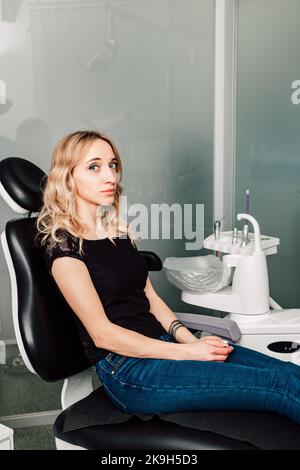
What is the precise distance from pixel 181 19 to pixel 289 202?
893mm

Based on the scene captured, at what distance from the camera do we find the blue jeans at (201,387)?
124 cm

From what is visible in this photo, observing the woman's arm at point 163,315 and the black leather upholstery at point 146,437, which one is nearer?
the black leather upholstery at point 146,437

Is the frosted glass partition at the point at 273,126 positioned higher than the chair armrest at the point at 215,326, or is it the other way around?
the frosted glass partition at the point at 273,126

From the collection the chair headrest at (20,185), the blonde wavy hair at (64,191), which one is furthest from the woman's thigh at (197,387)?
the chair headrest at (20,185)

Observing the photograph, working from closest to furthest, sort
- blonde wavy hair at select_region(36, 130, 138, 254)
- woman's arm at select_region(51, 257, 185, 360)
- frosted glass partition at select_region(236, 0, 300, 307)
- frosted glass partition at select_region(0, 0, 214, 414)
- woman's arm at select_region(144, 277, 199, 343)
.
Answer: woman's arm at select_region(51, 257, 185, 360) < blonde wavy hair at select_region(36, 130, 138, 254) < woman's arm at select_region(144, 277, 199, 343) < frosted glass partition at select_region(0, 0, 214, 414) < frosted glass partition at select_region(236, 0, 300, 307)

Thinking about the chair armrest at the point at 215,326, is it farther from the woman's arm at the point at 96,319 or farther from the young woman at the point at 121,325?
the woman's arm at the point at 96,319

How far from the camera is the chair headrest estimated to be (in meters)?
1.47

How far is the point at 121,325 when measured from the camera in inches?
56.9

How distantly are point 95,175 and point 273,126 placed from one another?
3.85ft

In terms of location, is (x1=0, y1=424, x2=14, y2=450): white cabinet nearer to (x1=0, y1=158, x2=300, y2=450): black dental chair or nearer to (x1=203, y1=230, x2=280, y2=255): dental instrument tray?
(x1=0, y1=158, x2=300, y2=450): black dental chair

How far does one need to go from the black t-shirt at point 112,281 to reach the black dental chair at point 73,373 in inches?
2.4

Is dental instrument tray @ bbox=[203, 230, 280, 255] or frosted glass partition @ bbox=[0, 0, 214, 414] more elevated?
frosted glass partition @ bbox=[0, 0, 214, 414]

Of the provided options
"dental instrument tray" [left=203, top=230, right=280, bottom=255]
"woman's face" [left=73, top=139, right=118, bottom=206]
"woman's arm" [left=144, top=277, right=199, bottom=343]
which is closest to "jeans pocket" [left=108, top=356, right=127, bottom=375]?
"woman's arm" [left=144, top=277, right=199, bottom=343]

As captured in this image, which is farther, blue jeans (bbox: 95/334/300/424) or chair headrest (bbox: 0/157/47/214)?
chair headrest (bbox: 0/157/47/214)
